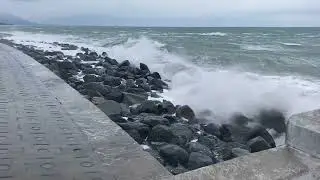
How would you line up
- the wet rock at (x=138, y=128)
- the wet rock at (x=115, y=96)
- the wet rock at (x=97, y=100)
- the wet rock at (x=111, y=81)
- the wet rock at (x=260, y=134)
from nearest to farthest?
the wet rock at (x=138, y=128), the wet rock at (x=260, y=134), the wet rock at (x=97, y=100), the wet rock at (x=115, y=96), the wet rock at (x=111, y=81)

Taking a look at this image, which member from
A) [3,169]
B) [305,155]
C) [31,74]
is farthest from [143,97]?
[305,155]

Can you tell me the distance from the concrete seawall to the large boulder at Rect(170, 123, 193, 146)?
1.00 metres

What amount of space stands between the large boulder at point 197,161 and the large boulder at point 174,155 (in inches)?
3.1

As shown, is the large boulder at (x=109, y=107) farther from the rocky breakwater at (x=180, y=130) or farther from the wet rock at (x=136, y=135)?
the wet rock at (x=136, y=135)

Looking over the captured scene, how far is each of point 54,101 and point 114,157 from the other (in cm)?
265

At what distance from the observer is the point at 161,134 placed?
17.6ft

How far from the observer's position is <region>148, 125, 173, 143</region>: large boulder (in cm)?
532

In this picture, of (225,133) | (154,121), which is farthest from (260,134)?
(154,121)

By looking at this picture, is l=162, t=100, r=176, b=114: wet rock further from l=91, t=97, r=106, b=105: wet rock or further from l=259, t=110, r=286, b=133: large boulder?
l=259, t=110, r=286, b=133: large boulder

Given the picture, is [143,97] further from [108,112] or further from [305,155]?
[305,155]

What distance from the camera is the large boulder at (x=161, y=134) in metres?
5.32

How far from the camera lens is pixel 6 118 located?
5.01m

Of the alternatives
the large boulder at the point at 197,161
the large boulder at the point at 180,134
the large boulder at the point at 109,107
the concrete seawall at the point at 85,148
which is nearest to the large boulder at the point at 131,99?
the large boulder at the point at 109,107

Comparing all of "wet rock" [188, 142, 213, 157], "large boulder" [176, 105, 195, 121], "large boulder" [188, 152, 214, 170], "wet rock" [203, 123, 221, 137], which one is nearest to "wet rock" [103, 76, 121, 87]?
"large boulder" [176, 105, 195, 121]
